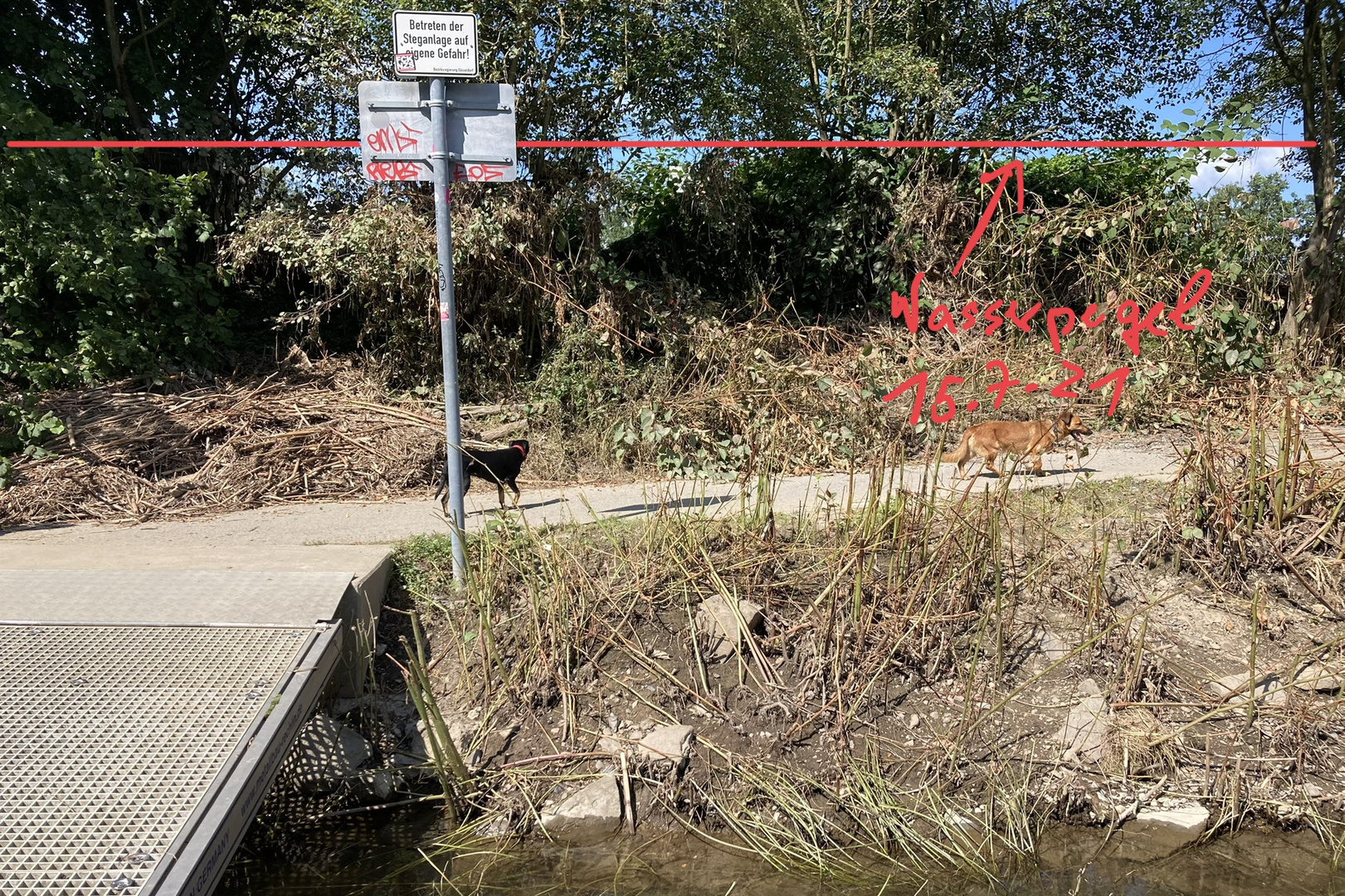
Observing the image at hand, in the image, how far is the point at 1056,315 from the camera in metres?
10.3

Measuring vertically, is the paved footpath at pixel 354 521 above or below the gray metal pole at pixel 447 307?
below

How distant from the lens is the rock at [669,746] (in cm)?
415

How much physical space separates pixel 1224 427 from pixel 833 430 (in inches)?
119

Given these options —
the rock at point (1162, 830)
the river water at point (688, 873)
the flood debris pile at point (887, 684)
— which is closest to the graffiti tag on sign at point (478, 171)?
the flood debris pile at point (887, 684)

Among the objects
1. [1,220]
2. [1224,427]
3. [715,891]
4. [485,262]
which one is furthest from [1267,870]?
[1,220]

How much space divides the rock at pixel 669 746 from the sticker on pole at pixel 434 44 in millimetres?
3226

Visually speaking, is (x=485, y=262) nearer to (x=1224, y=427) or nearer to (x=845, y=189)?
(x=845, y=189)

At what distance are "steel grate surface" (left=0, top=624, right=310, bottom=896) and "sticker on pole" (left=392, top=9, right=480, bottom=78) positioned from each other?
269cm

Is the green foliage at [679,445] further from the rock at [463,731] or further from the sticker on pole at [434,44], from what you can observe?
the sticker on pole at [434,44]

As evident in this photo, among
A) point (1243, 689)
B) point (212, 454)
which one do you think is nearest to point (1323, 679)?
point (1243, 689)

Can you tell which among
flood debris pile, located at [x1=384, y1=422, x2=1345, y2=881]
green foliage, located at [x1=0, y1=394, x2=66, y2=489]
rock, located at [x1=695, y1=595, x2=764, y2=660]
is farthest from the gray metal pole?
green foliage, located at [x1=0, y1=394, x2=66, y2=489]

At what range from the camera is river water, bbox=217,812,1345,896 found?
11.9 ft

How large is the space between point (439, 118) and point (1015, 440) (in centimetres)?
464

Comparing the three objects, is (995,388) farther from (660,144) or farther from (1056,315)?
(660,144)
